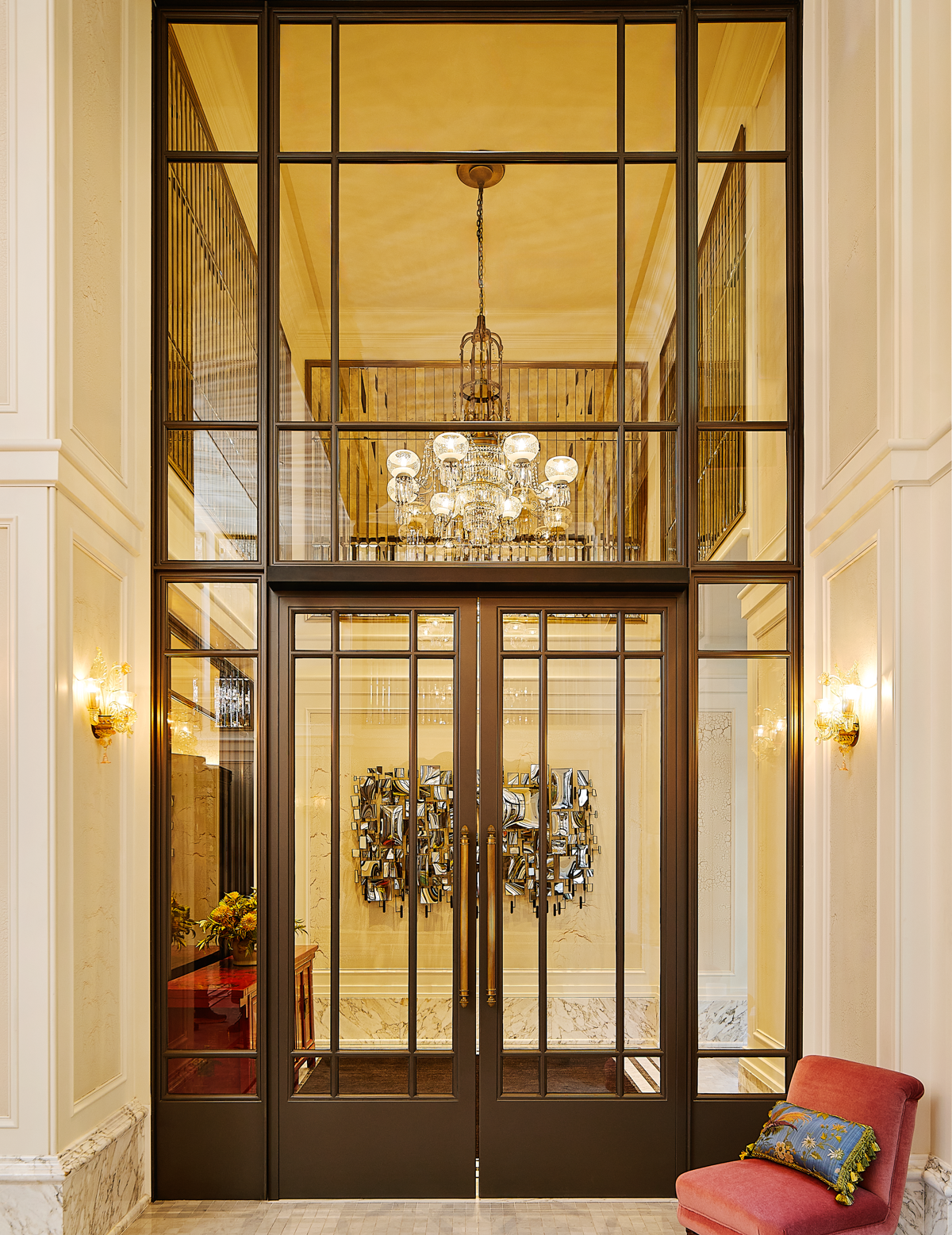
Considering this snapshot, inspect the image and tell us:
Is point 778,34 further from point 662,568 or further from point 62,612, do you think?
point 62,612

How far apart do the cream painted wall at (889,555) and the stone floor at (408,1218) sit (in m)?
1.06

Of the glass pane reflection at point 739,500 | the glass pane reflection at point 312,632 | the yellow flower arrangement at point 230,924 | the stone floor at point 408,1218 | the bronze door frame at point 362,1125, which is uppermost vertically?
the glass pane reflection at point 739,500

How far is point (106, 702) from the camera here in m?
4.11

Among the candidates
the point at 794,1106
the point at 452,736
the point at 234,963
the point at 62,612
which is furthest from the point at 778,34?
the point at 234,963

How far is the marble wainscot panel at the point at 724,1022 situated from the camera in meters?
4.55

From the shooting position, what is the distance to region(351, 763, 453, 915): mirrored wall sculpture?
4633 mm

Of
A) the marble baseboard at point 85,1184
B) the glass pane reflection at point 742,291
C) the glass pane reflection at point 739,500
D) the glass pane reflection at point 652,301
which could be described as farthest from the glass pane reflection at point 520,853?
the marble baseboard at point 85,1184

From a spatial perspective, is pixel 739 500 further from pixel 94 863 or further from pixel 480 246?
pixel 94 863

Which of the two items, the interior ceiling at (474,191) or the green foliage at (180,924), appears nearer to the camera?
the green foliage at (180,924)

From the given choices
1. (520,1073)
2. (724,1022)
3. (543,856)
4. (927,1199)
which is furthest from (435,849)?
(927,1199)

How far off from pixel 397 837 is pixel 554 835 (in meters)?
0.69

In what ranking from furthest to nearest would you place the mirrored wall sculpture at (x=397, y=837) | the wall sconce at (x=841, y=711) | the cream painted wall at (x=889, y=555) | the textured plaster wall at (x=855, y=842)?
the mirrored wall sculpture at (x=397, y=837)
the wall sconce at (x=841, y=711)
the textured plaster wall at (x=855, y=842)
the cream painted wall at (x=889, y=555)

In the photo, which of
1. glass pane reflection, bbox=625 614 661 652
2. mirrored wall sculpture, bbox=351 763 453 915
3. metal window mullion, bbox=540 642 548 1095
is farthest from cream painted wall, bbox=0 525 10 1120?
glass pane reflection, bbox=625 614 661 652

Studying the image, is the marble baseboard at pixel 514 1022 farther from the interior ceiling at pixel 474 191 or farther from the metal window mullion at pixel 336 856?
the interior ceiling at pixel 474 191
